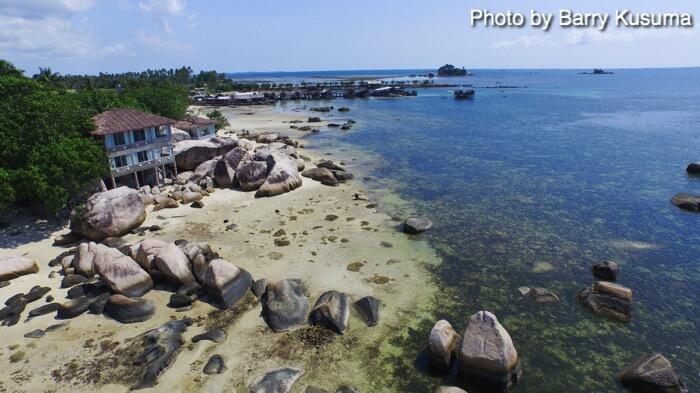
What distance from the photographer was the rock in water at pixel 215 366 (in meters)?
17.1

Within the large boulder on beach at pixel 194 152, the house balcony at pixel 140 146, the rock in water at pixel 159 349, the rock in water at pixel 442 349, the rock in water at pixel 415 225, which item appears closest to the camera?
the rock in water at pixel 159 349

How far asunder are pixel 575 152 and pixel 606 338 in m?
45.6

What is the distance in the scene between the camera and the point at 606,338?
758 inches

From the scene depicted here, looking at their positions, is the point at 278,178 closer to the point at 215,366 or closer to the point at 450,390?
the point at 215,366

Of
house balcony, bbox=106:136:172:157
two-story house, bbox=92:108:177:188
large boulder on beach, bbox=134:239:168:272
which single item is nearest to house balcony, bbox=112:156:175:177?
two-story house, bbox=92:108:177:188

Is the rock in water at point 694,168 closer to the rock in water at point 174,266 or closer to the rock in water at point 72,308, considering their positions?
the rock in water at point 174,266

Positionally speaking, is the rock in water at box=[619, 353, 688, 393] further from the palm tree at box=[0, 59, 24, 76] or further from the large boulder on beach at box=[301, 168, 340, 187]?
the palm tree at box=[0, 59, 24, 76]

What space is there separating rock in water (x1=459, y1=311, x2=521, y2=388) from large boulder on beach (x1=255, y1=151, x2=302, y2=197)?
1003 inches

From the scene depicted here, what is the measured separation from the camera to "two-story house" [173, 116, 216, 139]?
170 feet

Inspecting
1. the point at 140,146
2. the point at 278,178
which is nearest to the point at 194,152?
the point at 140,146

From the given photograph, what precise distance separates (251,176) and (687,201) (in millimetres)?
39503

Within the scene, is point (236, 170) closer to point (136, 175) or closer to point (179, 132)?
point (136, 175)

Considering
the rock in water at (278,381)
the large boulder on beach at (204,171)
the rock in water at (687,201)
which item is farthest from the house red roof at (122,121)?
the rock in water at (687,201)

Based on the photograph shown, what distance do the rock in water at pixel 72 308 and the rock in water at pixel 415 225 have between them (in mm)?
20862
